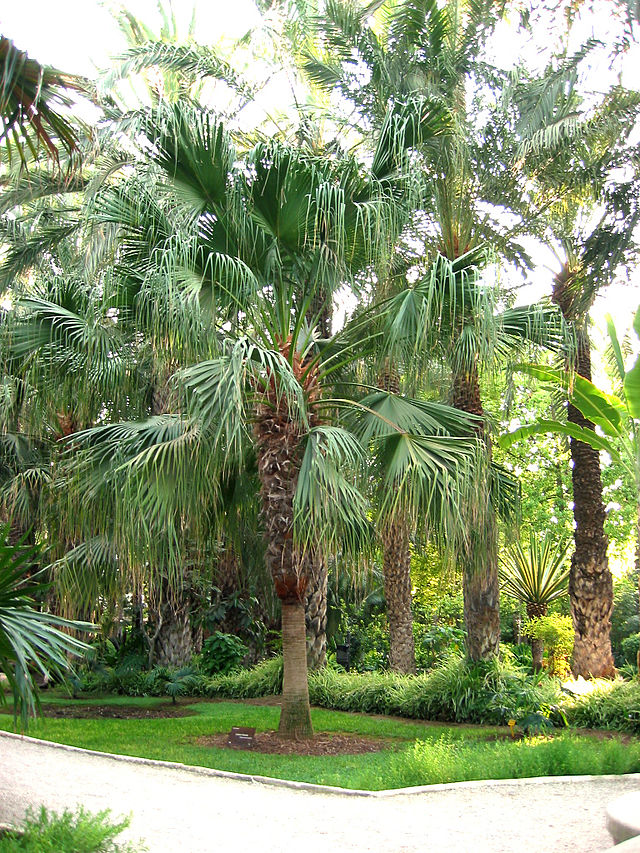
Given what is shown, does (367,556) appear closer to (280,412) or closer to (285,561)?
(285,561)

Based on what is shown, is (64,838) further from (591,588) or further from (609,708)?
(591,588)

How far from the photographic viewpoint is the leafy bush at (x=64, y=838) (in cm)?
510

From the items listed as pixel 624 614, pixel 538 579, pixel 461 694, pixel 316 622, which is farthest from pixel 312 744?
pixel 624 614

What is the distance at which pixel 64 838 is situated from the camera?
209 inches

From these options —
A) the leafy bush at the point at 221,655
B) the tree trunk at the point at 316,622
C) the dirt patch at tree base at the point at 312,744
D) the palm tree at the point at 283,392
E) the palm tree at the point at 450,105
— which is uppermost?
the palm tree at the point at 450,105

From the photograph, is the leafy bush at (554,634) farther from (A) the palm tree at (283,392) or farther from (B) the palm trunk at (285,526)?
(A) the palm tree at (283,392)

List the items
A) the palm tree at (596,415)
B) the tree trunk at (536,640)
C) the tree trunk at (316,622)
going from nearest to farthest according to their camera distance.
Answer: the palm tree at (596,415) < the tree trunk at (316,622) < the tree trunk at (536,640)

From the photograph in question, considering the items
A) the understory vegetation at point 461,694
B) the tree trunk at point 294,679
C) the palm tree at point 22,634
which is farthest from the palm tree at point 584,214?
the palm tree at point 22,634

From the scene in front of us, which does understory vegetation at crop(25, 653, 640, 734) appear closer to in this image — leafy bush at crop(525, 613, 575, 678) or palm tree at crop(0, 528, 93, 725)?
leafy bush at crop(525, 613, 575, 678)

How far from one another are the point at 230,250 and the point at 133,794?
6.18 metres

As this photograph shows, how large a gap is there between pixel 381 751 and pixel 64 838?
557 centimetres

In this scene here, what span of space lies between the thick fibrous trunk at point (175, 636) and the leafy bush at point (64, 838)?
11901mm

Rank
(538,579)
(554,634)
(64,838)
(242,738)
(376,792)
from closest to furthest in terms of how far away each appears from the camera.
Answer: (64,838) < (376,792) < (242,738) < (554,634) < (538,579)

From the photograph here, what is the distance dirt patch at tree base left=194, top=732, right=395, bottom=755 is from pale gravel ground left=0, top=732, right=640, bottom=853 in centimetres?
151
